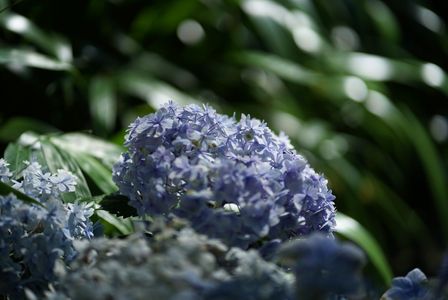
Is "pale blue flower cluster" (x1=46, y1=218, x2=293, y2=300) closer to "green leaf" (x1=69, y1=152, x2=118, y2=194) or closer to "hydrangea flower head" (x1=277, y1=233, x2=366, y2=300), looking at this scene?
"hydrangea flower head" (x1=277, y1=233, x2=366, y2=300)

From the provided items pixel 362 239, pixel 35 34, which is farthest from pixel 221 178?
pixel 35 34

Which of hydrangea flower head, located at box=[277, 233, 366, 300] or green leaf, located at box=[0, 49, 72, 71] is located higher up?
green leaf, located at box=[0, 49, 72, 71]

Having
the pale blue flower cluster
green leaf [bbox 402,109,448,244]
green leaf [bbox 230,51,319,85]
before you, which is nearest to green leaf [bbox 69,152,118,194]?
the pale blue flower cluster

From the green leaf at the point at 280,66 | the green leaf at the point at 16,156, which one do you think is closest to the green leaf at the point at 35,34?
the green leaf at the point at 16,156

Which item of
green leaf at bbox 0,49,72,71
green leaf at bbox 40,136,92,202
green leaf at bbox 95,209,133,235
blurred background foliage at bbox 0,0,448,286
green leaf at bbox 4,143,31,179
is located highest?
blurred background foliage at bbox 0,0,448,286

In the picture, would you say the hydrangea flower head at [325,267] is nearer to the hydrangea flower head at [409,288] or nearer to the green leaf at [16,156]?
the hydrangea flower head at [409,288]

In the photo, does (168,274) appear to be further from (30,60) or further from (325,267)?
(30,60)
